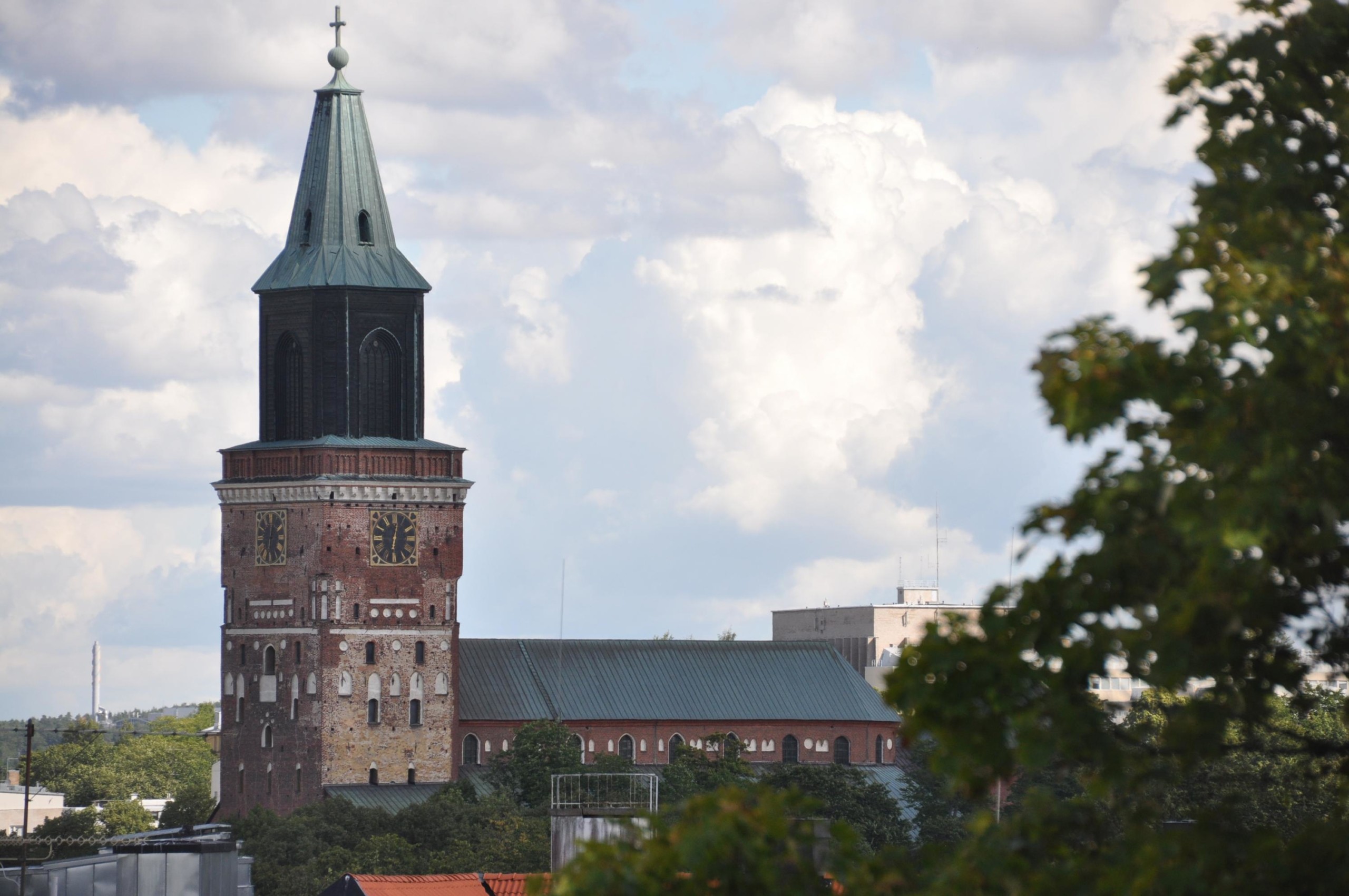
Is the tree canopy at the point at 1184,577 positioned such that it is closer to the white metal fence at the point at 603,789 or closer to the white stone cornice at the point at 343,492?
the white metal fence at the point at 603,789

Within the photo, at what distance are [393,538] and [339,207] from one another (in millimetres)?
15128

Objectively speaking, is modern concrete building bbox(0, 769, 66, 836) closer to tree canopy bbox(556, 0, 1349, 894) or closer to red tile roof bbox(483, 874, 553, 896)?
red tile roof bbox(483, 874, 553, 896)

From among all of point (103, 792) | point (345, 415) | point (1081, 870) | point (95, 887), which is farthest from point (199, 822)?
point (1081, 870)

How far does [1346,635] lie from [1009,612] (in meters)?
2.34

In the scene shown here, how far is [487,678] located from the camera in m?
115

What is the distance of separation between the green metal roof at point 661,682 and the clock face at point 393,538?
7.45 metres

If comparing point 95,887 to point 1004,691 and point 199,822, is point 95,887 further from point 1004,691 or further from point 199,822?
point 199,822

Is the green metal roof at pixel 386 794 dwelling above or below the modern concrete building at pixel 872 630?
below

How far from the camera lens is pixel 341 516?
108 meters

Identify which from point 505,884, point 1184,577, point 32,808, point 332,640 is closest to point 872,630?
point 32,808

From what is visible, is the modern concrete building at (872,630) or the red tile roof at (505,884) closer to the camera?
the red tile roof at (505,884)

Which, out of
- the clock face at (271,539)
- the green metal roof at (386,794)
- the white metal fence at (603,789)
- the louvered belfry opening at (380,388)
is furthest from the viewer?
the clock face at (271,539)

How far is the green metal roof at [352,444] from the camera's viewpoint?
107 metres

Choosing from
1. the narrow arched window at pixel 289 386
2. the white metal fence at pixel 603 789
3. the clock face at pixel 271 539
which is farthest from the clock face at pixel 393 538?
the white metal fence at pixel 603 789
